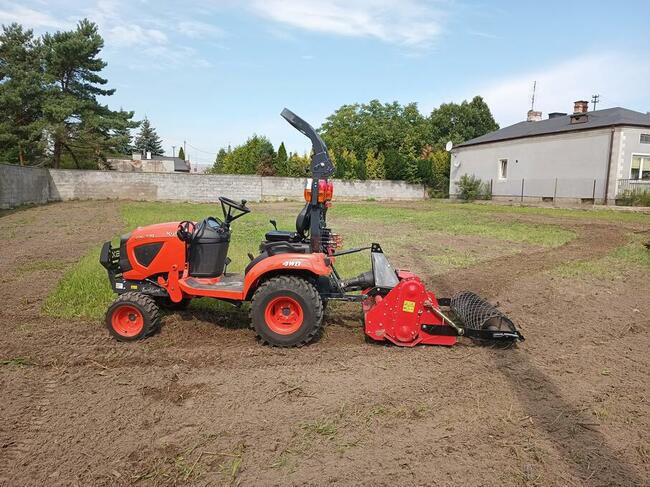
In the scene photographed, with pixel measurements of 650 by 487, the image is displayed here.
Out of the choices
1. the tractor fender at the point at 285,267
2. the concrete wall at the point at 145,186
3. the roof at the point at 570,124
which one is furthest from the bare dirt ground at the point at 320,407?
the roof at the point at 570,124

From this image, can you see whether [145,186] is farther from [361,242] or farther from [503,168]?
[503,168]

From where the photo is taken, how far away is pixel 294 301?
446 centimetres

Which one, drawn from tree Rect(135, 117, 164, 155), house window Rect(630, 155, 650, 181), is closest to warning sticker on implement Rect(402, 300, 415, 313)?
house window Rect(630, 155, 650, 181)

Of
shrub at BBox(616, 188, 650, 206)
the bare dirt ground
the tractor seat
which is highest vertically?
shrub at BBox(616, 188, 650, 206)

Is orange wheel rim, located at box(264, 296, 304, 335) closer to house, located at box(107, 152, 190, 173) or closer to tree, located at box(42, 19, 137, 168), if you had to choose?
tree, located at box(42, 19, 137, 168)

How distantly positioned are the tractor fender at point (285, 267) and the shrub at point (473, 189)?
31468mm

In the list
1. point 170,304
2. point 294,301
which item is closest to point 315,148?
point 294,301

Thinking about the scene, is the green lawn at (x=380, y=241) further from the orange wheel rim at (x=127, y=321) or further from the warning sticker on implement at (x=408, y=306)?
the warning sticker on implement at (x=408, y=306)

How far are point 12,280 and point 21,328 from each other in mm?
2755

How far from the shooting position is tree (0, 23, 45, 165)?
27.3 metres

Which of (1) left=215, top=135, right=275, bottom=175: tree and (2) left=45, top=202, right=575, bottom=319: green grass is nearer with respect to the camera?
(2) left=45, top=202, right=575, bottom=319: green grass

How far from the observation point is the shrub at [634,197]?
23.5 meters

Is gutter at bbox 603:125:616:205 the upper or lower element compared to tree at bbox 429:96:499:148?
lower

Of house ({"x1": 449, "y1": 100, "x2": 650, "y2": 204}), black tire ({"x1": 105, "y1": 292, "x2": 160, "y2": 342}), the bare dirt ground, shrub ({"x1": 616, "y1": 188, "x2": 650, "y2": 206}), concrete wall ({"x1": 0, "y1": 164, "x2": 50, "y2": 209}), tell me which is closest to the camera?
the bare dirt ground
